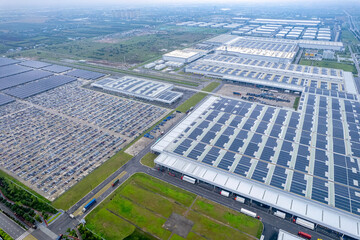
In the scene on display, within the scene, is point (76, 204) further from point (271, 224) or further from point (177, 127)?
point (271, 224)

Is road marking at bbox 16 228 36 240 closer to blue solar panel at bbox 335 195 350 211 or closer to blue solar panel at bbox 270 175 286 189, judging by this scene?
blue solar panel at bbox 270 175 286 189

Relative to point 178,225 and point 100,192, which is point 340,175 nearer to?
point 178,225

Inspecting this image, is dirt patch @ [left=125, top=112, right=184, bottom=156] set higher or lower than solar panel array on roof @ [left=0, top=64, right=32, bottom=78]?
lower

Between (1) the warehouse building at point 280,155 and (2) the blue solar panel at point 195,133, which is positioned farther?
(2) the blue solar panel at point 195,133

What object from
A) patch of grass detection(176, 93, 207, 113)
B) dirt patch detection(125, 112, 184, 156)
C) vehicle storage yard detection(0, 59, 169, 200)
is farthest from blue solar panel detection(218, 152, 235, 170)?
patch of grass detection(176, 93, 207, 113)

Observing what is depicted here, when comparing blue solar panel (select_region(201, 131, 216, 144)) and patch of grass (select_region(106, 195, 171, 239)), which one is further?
blue solar panel (select_region(201, 131, 216, 144))

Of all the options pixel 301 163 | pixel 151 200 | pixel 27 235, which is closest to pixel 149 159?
pixel 151 200

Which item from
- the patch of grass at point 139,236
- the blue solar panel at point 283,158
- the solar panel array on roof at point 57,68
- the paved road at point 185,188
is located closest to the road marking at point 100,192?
the paved road at point 185,188

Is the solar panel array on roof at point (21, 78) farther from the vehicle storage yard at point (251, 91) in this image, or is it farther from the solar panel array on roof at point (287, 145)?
the vehicle storage yard at point (251, 91)
